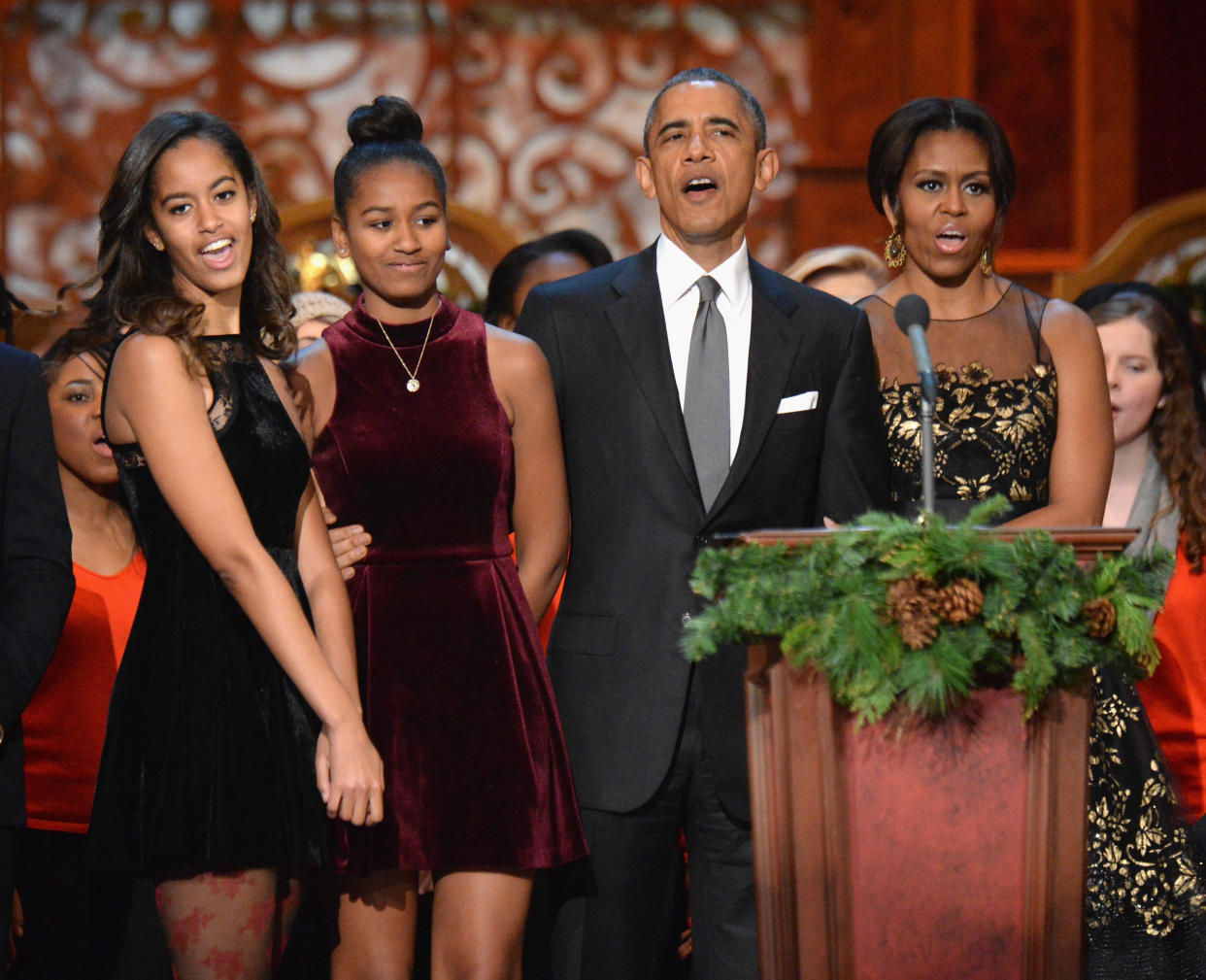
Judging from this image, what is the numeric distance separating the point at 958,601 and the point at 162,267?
139 centimetres

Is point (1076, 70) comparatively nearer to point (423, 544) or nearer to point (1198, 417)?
point (1198, 417)

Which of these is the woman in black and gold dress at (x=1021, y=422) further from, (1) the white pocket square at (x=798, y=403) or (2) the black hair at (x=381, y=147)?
(2) the black hair at (x=381, y=147)

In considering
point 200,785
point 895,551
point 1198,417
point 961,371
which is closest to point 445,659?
point 200,785

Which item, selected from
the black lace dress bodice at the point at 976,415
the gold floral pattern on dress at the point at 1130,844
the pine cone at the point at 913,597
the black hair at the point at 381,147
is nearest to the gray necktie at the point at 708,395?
the black lace dress bodice at the point at 976,415

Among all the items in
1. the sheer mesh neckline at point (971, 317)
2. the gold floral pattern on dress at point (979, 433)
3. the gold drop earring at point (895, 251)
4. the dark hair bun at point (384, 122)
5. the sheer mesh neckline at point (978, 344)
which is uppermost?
the dark hair bun at point (384, 122)

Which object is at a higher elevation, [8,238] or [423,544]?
[8,238]

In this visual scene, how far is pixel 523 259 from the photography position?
13.6 feet

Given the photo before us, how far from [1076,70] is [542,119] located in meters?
2.21

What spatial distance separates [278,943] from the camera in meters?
2.43

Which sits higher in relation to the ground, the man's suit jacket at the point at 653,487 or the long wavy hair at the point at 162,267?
the long wavy hair at the point at 162,267

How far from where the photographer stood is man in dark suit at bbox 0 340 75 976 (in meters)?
2.30

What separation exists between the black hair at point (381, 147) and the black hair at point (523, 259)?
4.11 ft

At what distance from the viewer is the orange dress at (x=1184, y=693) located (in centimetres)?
364

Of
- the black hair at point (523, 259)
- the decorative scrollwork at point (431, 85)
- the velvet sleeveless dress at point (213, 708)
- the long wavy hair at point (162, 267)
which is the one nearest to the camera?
the velvet sleeveless dress at point (213, 708)
